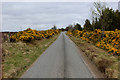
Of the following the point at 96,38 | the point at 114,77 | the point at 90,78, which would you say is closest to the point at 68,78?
the point at 90,78

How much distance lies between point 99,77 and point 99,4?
44.5ft

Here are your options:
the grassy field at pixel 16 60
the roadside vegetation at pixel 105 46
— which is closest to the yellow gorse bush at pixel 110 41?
the roadside vegetation at pixel 105 46

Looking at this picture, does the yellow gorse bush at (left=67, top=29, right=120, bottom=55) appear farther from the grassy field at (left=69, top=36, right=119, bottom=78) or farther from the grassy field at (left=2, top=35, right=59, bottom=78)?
the grassy field at (left=2, top=35, right=59, bottom=78)

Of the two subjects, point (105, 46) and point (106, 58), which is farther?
point (105, 46)

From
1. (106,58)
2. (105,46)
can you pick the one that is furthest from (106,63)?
(105,46)

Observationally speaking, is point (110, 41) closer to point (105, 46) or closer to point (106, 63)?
point (105, 46)

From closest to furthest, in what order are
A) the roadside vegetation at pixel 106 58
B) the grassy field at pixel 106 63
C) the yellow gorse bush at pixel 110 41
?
the grassy field at pixel 106 63 → the roadside vegetation at pixel 106 58 → the yellow gorse bush at pixel 110 41

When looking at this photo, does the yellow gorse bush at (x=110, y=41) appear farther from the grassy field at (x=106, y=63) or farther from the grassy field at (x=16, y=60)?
the grassy field at (x=16, y=60)

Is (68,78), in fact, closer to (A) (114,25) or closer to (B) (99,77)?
(B) (99,77)

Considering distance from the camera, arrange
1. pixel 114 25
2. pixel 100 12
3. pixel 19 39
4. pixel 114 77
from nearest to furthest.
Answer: pixel 114 77 → pixel 100 12 → pixel 19 39 → pixel 114 25

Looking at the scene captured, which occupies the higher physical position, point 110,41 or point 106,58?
point 110,41

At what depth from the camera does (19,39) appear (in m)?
18.9

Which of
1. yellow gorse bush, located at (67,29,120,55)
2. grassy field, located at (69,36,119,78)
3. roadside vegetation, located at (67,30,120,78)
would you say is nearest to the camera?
grassy field, located at (69,36,119,78)

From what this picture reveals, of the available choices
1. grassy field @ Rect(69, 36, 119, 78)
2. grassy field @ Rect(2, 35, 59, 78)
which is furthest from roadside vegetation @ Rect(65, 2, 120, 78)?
grassy field @ Rect(2, 35, 59, 78)
